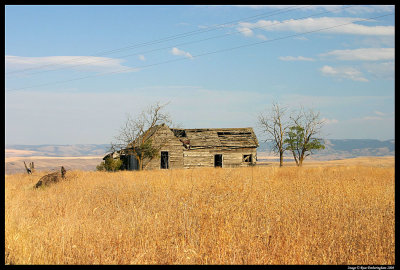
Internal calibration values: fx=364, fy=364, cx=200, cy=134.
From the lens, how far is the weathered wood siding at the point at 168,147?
128 feet

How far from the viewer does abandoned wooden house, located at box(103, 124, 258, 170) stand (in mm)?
39656

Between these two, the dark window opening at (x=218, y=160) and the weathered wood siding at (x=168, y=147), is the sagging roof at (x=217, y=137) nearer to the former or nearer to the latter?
the weathered wood siding at (x=168, y=147)

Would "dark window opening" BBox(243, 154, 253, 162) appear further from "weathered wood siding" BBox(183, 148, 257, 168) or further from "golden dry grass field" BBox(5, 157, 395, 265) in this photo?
"golden dry grass field" BBox(5, 157, 395, 265)

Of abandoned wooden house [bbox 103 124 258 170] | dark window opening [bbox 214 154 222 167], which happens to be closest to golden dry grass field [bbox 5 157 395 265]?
abandoned wooden house [bbox 103 124 258 170]

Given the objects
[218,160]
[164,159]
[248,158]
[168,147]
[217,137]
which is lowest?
[218,160]

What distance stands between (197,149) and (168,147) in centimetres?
350

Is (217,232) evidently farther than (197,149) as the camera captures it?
No

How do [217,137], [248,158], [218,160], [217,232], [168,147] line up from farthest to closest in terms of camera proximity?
1. [218,160]
2. [248,158]
3. [217,137]
4. [168,147]
5. [217,232]

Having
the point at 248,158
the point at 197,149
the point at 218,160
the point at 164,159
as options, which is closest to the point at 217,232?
the point at 164,159

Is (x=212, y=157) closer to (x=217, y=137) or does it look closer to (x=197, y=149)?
(x=197, y=149)

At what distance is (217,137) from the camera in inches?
1714
